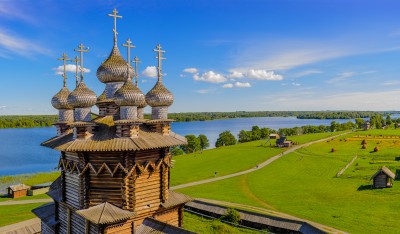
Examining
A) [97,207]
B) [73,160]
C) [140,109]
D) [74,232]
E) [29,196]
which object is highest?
[140,109]

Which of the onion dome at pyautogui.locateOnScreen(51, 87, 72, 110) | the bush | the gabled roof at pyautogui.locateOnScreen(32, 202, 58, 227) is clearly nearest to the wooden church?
the gabled roof at pyautogui.locateOnScreen(32, 202, 58, 227)

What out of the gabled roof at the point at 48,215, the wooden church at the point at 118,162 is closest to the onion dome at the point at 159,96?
the wooden church at the point at 118,162

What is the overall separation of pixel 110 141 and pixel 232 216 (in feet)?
42.3

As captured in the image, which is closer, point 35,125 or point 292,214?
point 292,214

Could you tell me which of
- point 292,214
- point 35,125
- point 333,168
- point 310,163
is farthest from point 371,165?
point 35,125

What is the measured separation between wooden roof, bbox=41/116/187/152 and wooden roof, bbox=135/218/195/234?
2.85 metres

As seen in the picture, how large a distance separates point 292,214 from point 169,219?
14530 millimetres

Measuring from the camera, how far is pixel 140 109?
48.4ft

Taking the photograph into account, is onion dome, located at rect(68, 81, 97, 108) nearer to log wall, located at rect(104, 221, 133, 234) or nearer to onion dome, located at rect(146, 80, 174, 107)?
onion dome, located at rect(146, 80, 174, 107)

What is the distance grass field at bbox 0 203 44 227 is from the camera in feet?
79.0

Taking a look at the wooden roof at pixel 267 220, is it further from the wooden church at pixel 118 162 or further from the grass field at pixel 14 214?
the grass field at pixel 14 214

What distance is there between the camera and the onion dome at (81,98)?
13.3m

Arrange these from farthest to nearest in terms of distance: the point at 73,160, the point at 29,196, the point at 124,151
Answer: the point at 29,196 → the point at 73,160 → the point at 124,151

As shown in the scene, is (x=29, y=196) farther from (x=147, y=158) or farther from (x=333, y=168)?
(x=333, y=168)
